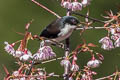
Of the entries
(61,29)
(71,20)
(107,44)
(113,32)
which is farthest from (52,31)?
(113,32)

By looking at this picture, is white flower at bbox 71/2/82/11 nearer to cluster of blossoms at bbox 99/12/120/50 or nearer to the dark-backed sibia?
the dark-backed sibia

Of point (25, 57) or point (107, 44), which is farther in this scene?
point (107, 44)

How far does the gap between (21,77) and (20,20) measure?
47.9ft

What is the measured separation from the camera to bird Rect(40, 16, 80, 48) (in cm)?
410

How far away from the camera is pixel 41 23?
58.5 ft

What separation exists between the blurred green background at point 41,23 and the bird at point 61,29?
11367mm

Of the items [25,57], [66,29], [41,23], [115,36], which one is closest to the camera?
[25,57]

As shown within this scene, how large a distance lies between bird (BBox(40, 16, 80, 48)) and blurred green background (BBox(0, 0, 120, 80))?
11367 millimetres

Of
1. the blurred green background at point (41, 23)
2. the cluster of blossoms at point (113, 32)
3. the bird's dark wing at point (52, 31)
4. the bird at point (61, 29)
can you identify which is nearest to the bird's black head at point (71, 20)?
the bird at point (61, 29)

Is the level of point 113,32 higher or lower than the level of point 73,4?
lower

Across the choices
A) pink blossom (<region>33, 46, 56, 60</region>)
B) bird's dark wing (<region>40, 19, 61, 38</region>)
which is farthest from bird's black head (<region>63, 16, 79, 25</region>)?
pink blossom (<region>33, 46, 56, 60</region>)

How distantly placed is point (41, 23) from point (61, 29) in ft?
44.6

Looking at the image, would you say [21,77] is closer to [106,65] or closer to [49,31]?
[49,31]

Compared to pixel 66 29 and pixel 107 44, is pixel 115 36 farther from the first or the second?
pixel 66 29
